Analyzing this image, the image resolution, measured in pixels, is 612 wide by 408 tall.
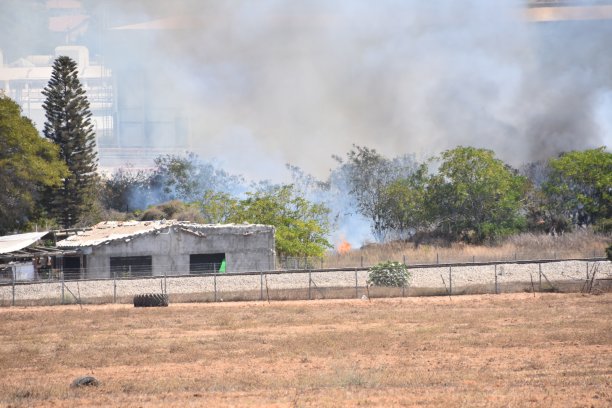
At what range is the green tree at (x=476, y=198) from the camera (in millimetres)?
71438

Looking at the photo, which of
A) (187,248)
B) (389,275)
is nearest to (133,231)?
(187,248)

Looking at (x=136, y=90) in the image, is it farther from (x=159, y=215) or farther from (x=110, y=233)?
(x=110, y=233)

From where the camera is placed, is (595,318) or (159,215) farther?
(159,215)

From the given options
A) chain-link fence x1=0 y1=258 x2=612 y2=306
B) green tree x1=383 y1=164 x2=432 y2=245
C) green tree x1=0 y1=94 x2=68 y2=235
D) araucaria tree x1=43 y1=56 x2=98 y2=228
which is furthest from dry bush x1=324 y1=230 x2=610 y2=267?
green tree x1=0 y1=94 x2=68 y2=235

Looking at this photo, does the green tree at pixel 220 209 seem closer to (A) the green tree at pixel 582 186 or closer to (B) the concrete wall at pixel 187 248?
(B) the concrete wall at pixel 187 248

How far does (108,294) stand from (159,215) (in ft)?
94.2

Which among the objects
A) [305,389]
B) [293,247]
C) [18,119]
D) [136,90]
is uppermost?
[136,90]

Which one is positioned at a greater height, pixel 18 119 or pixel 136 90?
pixel 136 90

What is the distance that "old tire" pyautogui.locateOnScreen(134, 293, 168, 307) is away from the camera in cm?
4378

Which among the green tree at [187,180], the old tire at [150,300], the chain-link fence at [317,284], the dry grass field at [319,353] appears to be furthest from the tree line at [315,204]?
the dry grass field at [319,353]

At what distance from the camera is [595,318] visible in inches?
1401

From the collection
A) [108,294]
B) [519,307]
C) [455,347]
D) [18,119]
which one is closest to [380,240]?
[18,119]

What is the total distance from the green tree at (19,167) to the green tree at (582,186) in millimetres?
32427

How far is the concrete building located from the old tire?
29.6 feet
